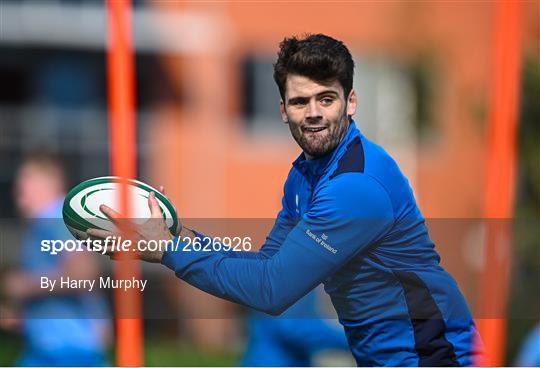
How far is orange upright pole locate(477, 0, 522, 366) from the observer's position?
396 cm

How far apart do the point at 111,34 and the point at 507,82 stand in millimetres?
1416

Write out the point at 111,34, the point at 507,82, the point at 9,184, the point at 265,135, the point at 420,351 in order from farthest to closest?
the point at 265,135 → the point at 9,184 → the point at 507,82 → the point at 111,34 → the point at 420,351

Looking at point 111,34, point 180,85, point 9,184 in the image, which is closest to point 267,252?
point 111,34

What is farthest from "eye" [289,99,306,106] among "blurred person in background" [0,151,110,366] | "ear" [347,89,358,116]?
"blurred person in background" [0,151,110,366]

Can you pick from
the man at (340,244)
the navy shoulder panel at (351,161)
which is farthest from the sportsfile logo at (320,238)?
the navy shoulder panel at (351,161)

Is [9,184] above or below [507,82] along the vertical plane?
below

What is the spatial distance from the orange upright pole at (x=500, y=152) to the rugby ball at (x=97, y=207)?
180 centimetres

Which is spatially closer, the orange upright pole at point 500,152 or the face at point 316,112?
the face at point 316,112

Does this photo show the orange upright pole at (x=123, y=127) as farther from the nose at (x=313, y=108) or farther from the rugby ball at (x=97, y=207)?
the nose at (x=313, y=108)

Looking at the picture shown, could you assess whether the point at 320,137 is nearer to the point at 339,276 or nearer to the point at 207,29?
the point at 339,276

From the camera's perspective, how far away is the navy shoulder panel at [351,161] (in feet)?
8.11

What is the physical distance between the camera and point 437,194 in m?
9.45

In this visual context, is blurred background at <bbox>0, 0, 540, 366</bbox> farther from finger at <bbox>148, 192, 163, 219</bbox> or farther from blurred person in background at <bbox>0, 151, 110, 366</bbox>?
finger at <bbox>148, 192, 163, 219</bbox>

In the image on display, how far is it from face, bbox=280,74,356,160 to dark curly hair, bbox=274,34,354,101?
0.05 feet
